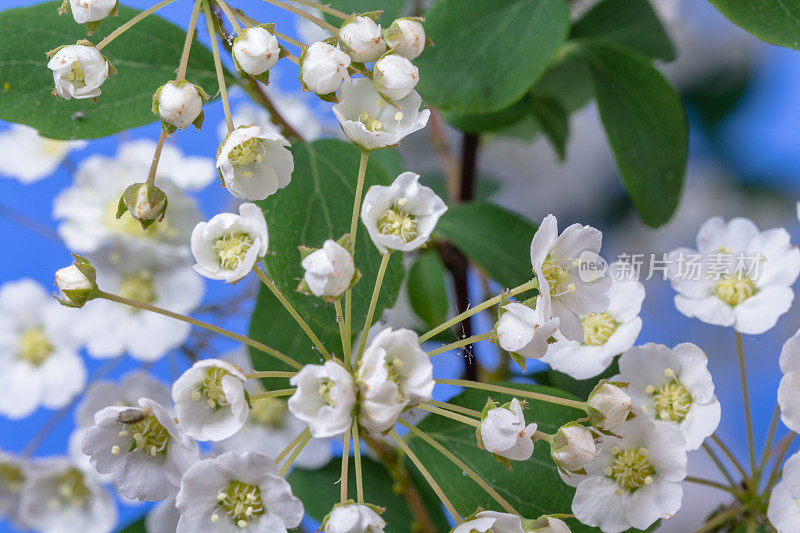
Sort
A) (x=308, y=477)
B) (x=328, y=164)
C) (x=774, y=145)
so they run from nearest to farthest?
(x=328, y=164) < (x=308, y=477) < (x=774, y=145)

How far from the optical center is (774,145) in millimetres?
1453

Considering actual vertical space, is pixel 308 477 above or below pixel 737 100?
below

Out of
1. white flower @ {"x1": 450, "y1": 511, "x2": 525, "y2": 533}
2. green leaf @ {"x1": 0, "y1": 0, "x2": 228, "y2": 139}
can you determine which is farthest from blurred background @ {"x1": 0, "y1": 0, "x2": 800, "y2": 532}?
white flower @ {"x1": 450, "y1": 511, "x2": 525, "y2": 533}

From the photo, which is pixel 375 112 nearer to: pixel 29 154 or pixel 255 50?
pixel 255 50

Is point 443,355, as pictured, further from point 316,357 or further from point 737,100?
point 737,100

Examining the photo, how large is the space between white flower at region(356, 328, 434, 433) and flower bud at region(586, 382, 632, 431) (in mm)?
141

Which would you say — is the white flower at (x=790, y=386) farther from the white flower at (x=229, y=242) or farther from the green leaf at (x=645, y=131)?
the white flower at (x=229, y=242)

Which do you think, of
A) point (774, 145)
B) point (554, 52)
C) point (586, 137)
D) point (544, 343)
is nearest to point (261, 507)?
point (544, 343)

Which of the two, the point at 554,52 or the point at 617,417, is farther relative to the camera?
the point at 554,52

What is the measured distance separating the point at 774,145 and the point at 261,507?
3.79ft

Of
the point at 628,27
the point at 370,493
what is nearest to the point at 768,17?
the point at 628,27

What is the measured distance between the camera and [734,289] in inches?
32.9

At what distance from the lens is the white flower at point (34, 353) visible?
101cm

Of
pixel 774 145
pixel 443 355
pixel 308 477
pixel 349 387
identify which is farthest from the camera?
pixel 774 145
